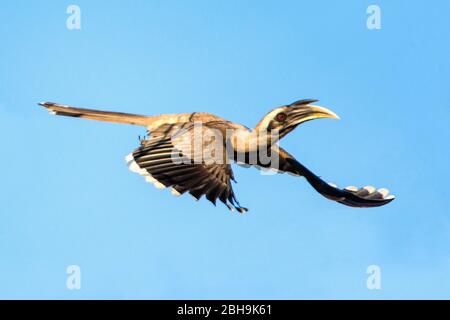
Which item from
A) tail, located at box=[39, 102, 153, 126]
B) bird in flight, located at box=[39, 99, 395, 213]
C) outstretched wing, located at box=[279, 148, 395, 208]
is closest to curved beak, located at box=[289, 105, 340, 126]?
bird in flight, located at box=[39, 99, 395, 213]

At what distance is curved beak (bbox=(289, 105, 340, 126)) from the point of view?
27109 mm

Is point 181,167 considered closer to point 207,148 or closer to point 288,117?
point 207,148

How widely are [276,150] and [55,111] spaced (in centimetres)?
626

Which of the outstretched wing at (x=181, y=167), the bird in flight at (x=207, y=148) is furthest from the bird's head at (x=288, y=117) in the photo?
the outstretched wing at (x=181, y=167)

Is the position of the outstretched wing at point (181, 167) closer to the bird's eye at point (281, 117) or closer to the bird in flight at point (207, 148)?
the bird in flight at point (207, 148)

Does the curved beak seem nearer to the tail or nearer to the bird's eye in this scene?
the bird's eye

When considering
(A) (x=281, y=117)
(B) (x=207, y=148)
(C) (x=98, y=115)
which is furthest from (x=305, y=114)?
(C) (x=98, y=115)

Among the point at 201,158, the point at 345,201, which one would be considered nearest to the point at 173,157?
the point at 201,158

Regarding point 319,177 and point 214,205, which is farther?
point 319,177

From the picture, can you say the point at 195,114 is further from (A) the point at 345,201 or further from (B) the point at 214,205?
(A) the point at 345,201

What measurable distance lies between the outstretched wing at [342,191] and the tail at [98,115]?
415cm

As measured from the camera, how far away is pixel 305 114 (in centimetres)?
2727

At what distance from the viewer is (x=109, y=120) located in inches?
1131

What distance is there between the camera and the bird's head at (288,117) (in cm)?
2719
